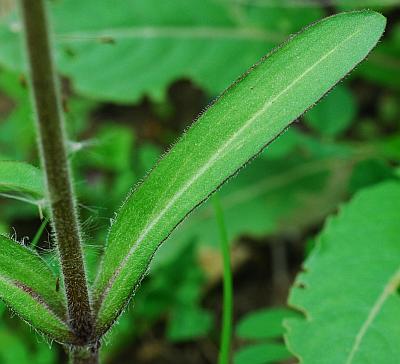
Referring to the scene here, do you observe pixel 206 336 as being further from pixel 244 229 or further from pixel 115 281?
pixel 115 281

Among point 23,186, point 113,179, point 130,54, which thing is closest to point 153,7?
point 130,54

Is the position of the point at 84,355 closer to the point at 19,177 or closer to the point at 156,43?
the point at 19,177

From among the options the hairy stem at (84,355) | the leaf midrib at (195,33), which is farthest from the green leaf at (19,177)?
the leaf midrib at (195,33)

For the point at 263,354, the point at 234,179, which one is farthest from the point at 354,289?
the point at 234,179

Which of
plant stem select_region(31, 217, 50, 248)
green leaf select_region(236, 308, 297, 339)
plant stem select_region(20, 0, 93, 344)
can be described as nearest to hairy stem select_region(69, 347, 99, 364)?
plant stem select_region(20, 0, 93, 344)

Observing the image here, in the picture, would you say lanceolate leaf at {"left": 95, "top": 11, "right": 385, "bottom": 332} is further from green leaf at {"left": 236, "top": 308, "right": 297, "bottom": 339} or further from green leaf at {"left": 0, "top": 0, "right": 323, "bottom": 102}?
green leaf at {"left": 0, "top": 0, "right": 323, "bottom": 102}

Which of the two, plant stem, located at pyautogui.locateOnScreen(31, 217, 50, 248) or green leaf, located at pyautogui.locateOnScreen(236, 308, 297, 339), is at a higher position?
plant stem, located at pyautogui.locateOnScreen(31, 217, 50, 248)

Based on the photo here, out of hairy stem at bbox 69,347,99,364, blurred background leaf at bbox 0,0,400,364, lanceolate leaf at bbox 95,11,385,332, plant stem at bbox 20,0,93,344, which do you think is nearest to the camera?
plant stem at bbox 20,0,93,344

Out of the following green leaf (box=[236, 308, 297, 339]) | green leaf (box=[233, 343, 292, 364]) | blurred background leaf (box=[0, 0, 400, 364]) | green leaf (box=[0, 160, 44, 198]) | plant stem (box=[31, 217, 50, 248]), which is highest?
blurred background leaf (box=[0, 0, 400, 364])

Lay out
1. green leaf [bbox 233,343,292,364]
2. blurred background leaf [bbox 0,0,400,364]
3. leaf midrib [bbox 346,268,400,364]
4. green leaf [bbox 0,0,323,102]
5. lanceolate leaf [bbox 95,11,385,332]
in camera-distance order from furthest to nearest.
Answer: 1. green leaf [bbox 0,0,323,102]
2. blurred background leaf [bbox 0,0,400,364]
3. green leaf [bbox 233,343,292,364]
4. leaf midrib [bbox 346,268,400,364]
5. lanceolate leaf [bbox 95,11,385,332]
